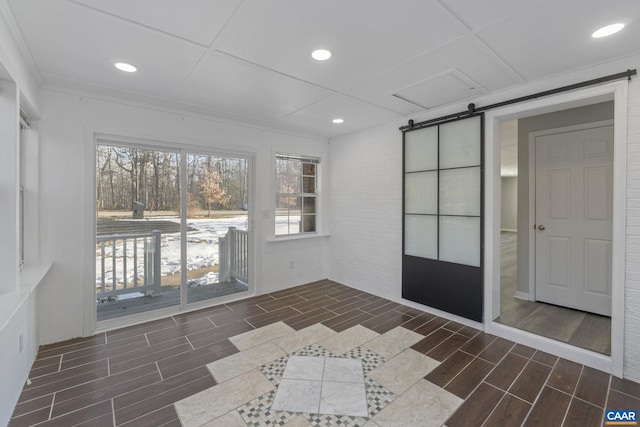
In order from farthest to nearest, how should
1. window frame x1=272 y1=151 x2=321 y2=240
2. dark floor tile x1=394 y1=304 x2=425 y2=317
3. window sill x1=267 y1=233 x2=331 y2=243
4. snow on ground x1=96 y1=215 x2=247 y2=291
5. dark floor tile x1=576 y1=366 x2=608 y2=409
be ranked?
window frame x1=272 y1=151 x2=321 y2=240 → window sill x1=267 y1=233 x2=331 y2=243 → dark floor tile x1=394 y1=304 x2=425 y2=317 → snow on ground x1=96 y1=215 x2=247 y2=291 → dark floor tile x1=576 y1=366 x2=608 y2=409

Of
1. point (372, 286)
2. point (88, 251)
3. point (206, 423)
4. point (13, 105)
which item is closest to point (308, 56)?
point (13, 105)

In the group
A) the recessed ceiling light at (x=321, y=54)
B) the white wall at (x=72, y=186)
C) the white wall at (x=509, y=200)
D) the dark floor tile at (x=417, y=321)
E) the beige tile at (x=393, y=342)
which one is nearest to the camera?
the recessed ceiling light at (x=321, y=54)

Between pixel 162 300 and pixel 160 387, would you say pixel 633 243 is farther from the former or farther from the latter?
pixel 162 300

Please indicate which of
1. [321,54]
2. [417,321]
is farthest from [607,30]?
[417,321]

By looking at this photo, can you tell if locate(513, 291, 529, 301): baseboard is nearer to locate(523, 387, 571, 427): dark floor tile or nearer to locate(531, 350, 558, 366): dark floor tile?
locate(531, 350, 558, 366): dark floor tile

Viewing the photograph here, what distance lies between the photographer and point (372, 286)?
4414mm

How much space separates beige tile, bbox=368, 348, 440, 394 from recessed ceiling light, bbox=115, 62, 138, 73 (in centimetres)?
320

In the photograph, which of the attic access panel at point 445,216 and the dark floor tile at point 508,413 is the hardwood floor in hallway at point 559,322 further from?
the dark floor tile at point 508,413

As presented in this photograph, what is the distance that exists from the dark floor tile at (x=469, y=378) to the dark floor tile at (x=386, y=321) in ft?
2.95

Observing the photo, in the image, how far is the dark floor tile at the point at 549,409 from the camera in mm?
1844

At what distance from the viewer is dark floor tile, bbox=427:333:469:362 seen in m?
2.63

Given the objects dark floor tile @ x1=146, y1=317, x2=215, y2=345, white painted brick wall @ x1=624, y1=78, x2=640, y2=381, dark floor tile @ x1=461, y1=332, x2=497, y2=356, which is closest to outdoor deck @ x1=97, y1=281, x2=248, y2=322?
dark floor tile @ x1=146, y1=317, x2=215, y2=345

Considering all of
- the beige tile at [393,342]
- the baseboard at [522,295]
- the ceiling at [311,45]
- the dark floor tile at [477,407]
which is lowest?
the dark floor tile at [477,407]

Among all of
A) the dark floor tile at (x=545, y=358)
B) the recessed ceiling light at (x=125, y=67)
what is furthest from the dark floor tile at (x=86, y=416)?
the dark floor tile at (x=545, y=358)
